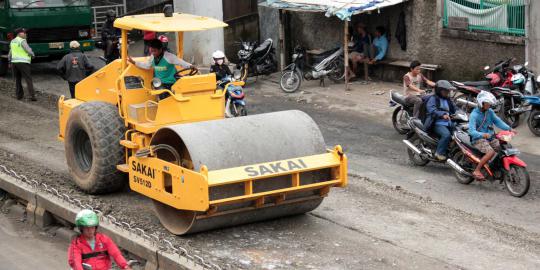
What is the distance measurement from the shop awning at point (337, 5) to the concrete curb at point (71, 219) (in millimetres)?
8248

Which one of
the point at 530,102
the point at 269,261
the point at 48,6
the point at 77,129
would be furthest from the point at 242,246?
the point at 48,6

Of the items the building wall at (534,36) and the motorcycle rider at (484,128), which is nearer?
the motorcycle rider at (484,128)

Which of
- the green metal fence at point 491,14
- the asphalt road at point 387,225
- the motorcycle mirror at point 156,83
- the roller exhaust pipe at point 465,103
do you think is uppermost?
the green metal fence at point 491,14

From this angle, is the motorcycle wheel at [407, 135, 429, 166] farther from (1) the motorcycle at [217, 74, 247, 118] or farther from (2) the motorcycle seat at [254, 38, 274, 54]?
(2) the motorcycle seat at [254, 38, 274, 54]

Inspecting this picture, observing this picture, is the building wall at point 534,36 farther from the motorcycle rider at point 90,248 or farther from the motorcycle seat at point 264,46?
the motorcycle rider at point 90,248

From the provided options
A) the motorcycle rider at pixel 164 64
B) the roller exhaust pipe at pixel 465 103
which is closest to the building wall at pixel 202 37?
the roller exhaust pipe at pixel 465 103

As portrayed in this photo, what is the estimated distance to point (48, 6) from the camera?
21.6 metres

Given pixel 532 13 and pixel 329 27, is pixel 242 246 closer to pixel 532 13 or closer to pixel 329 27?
pixel 532 13

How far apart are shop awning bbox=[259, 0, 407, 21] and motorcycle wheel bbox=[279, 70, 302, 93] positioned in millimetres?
1400

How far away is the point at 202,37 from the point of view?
22.0 meters

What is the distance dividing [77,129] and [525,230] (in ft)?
18.9

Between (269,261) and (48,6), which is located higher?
(48,6)

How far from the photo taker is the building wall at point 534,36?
17141 millimetres

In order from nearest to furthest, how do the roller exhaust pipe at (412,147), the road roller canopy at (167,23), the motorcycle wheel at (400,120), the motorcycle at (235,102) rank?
the road roller canopy at (167,23), the roller exhaust pipe at (412,147), the motorcycle wheel at (400,120), the motorcycle at (235,102)
